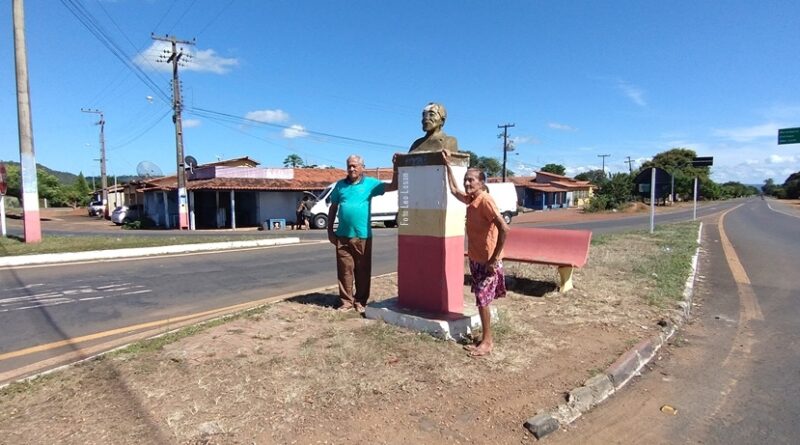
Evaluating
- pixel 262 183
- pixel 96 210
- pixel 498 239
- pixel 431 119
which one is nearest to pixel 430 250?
pixel 498 239

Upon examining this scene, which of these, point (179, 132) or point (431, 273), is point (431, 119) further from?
point (179, 132)

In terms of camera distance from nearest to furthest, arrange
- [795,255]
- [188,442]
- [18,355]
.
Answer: [188,442] < [18,355] < [795,255]

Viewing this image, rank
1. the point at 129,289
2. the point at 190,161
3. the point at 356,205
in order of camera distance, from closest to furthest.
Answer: the point at 356,205, the point at 129,289, the point at 190,161

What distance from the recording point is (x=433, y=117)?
488 cm

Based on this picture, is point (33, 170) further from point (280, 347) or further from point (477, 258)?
point (477, 258)

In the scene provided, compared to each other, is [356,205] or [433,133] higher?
[433,133]

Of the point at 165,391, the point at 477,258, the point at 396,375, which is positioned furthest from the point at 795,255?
the point at 165,391

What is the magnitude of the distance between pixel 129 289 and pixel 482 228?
6124mm

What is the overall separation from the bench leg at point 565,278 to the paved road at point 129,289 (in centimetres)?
363

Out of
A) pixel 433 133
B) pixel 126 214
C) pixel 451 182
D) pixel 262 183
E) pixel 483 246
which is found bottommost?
pixel 126 214

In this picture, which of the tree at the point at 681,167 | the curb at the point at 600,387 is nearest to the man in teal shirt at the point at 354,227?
the curb at the point at 600,387

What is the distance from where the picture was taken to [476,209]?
414 cm

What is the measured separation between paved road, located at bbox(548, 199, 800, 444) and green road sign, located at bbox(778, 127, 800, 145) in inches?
1304

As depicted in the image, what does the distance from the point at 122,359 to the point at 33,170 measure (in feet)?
43.0
